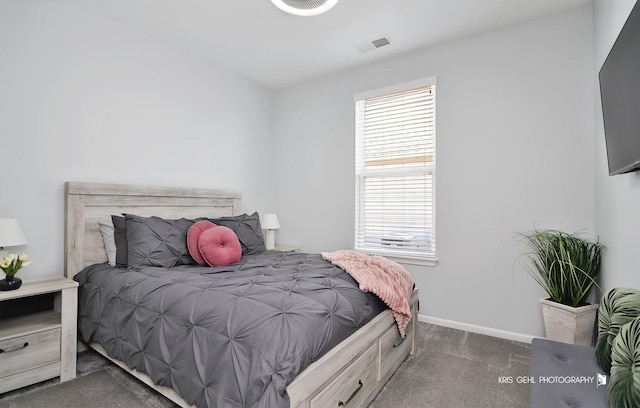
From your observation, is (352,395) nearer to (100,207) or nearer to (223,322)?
(223,322)

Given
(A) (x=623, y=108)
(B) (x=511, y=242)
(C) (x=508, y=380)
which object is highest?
(A) (x=623, y=108)

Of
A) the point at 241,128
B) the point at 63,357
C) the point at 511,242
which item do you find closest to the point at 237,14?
the point at 241,128

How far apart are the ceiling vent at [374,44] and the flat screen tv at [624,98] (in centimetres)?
Answer: 179

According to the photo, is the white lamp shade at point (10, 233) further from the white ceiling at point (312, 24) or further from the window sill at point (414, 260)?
the window sill at point (414, 260)

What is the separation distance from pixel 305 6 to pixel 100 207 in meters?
2.27

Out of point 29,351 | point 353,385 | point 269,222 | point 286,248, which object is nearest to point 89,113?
point 29,351

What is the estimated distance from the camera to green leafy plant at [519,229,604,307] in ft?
7.22

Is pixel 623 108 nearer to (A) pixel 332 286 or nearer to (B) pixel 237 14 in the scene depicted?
(A) pixel 332 286

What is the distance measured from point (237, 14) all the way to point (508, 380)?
339cm

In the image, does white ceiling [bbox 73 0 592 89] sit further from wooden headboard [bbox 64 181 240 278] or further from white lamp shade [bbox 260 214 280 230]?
white lamp shade [bbox 260 214 280 230]

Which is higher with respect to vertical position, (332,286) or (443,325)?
(332,286)

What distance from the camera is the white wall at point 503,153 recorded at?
8.29ft

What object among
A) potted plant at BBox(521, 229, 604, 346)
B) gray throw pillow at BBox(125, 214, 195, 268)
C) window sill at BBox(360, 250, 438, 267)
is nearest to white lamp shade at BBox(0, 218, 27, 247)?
gray throw pillow at BBox(125, 214, 195, 268)

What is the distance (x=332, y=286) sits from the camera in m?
1.86
